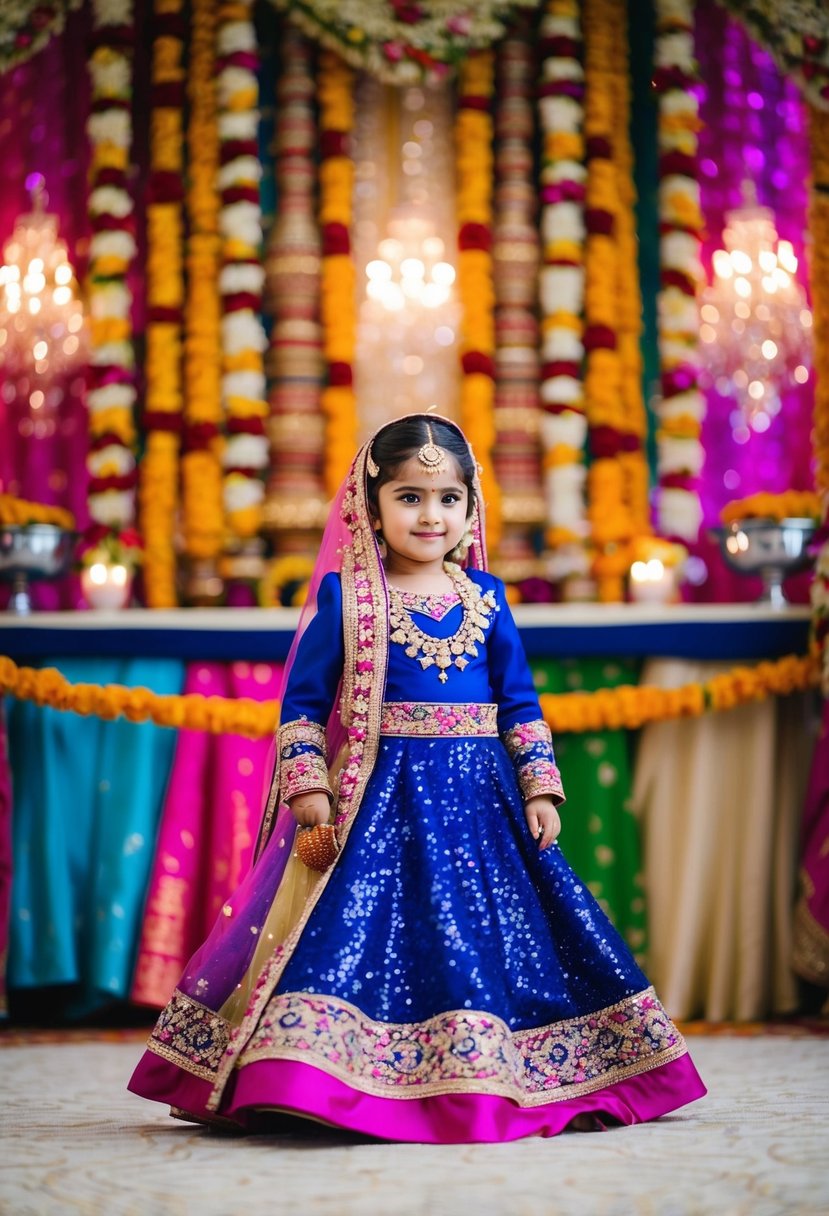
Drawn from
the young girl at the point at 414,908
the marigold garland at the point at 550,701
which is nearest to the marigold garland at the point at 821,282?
the marigold garland at the point at 550,701

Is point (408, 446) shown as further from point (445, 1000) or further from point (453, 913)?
point (445, 1000)

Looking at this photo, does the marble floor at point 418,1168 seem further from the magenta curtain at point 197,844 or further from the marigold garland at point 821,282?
the marigold garland at point 821,282

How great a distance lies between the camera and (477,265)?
4.86 metres

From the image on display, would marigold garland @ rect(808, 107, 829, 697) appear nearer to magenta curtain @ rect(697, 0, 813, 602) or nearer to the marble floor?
magenta curtain @ rect(697, 0, 813, 602)

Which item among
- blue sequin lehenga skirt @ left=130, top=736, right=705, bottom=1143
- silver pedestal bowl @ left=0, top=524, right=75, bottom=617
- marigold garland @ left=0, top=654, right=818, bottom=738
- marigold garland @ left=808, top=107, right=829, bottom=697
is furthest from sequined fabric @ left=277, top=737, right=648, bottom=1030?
silver pedestal bowl @ left=0, top=524, right=75, bottom=617

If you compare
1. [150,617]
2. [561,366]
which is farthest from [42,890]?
[561,366]

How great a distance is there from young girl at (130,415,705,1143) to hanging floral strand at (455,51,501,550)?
7.71 ft

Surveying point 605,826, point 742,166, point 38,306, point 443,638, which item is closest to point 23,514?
point 38,306

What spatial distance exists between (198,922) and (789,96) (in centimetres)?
363

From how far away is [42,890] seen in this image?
3479mm

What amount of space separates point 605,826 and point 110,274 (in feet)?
8.68

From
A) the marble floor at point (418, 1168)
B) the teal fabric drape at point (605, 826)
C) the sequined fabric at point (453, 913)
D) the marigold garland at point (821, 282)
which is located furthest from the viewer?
the marigold garland at point (821, 282)

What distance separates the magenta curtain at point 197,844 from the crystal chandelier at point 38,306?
1816 mm

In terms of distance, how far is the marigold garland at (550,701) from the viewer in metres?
3.41
